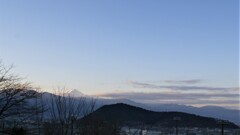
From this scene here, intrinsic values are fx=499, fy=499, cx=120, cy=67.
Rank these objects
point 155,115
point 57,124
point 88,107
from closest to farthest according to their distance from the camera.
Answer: point 57,124, point 88,107, point 155,115

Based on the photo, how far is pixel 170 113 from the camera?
310 ft

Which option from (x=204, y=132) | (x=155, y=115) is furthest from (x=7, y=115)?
(x=155, y=115)

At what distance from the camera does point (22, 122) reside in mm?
34938

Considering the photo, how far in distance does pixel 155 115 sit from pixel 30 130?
63.5 metres

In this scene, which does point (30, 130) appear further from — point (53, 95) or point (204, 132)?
point (204, 132)

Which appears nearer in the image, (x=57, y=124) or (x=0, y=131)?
(x=57, y=124)

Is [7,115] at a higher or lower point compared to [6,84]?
lower

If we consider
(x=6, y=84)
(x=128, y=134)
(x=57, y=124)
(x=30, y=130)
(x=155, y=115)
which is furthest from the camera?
(x=155, y=115)

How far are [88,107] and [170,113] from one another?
69314 millimetres

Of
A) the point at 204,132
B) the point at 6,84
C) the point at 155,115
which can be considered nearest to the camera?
the point at 6,84

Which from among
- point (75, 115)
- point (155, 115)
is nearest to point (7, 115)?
point (75, 115)

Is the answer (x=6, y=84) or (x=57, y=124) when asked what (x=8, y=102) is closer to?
(x=6, y=84)

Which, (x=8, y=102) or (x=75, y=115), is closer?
(x=75, y=115)

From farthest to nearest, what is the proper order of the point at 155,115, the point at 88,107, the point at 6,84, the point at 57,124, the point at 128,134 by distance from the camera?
1. the point at 155,115
2. the point at 6,84
3. the point at 128,134
4. the point at 88,107
5. the point at 57,124
